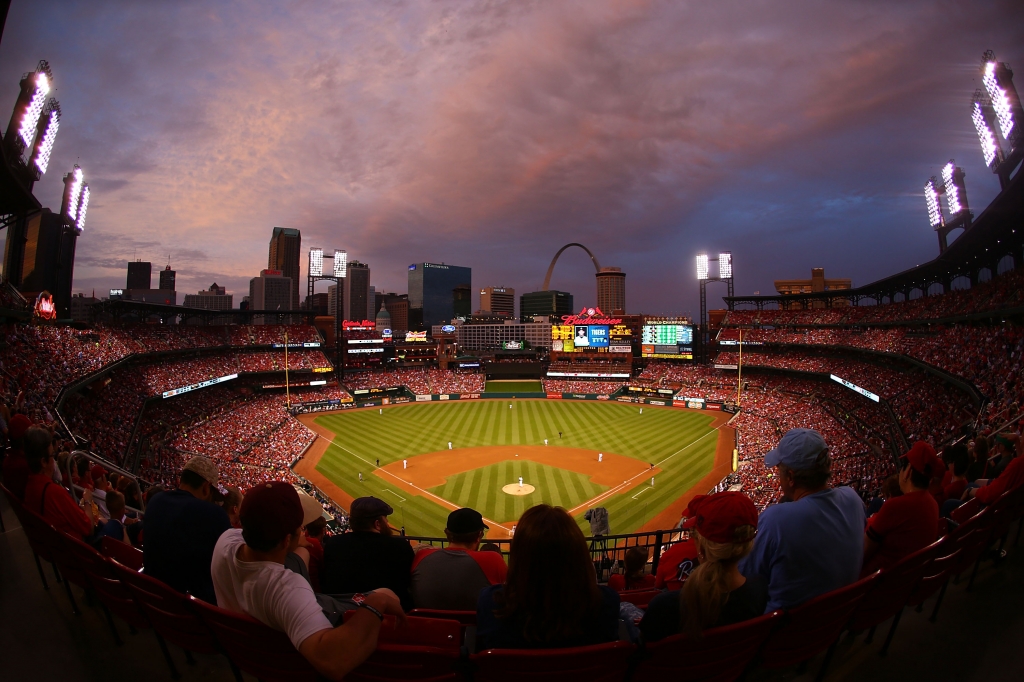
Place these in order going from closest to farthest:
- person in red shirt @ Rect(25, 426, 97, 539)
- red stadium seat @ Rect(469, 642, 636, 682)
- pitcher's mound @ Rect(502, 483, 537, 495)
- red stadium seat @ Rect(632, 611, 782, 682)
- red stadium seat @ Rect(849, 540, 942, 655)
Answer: red stadium seat @ Rect(469, 642, 636, 682), red stadium seat @ Rect(632, 611, 782, 682), red stadium seat @ Rect(849, 540, 942, 655), person in red shirt @ Rect(25, 426, 97, 539), pitcher's mound @ Rect(502, 483, 537, 495)

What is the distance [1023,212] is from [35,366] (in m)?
48.1

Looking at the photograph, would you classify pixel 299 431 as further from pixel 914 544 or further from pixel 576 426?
pixel 914 544

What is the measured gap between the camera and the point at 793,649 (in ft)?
10.7

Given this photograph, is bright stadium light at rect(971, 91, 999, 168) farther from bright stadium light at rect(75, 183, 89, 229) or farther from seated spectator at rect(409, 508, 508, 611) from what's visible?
bright stadium light at rect(75, 183, 89, 229)

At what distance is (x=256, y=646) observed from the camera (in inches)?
108

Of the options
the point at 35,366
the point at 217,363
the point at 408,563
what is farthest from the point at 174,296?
the point at 408,563

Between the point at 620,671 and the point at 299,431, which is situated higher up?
the point at 620,671

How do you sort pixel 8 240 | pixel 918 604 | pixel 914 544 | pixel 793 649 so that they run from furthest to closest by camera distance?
pixel 8 240
pixel 918 604
pixel 914 544
pixel 793 649

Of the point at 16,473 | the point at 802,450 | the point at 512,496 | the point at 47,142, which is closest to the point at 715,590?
the point at 802,450

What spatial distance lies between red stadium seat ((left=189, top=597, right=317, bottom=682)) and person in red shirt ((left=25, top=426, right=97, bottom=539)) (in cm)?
288

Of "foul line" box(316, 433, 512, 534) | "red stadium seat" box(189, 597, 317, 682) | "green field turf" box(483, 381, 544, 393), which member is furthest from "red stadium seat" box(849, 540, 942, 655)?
"green field turf" box(483, 381, 544, 393)

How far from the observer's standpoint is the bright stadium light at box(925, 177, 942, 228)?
1510 inches

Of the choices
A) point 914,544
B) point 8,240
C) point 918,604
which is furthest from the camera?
point 8,240

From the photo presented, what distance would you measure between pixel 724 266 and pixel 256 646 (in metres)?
75.2
